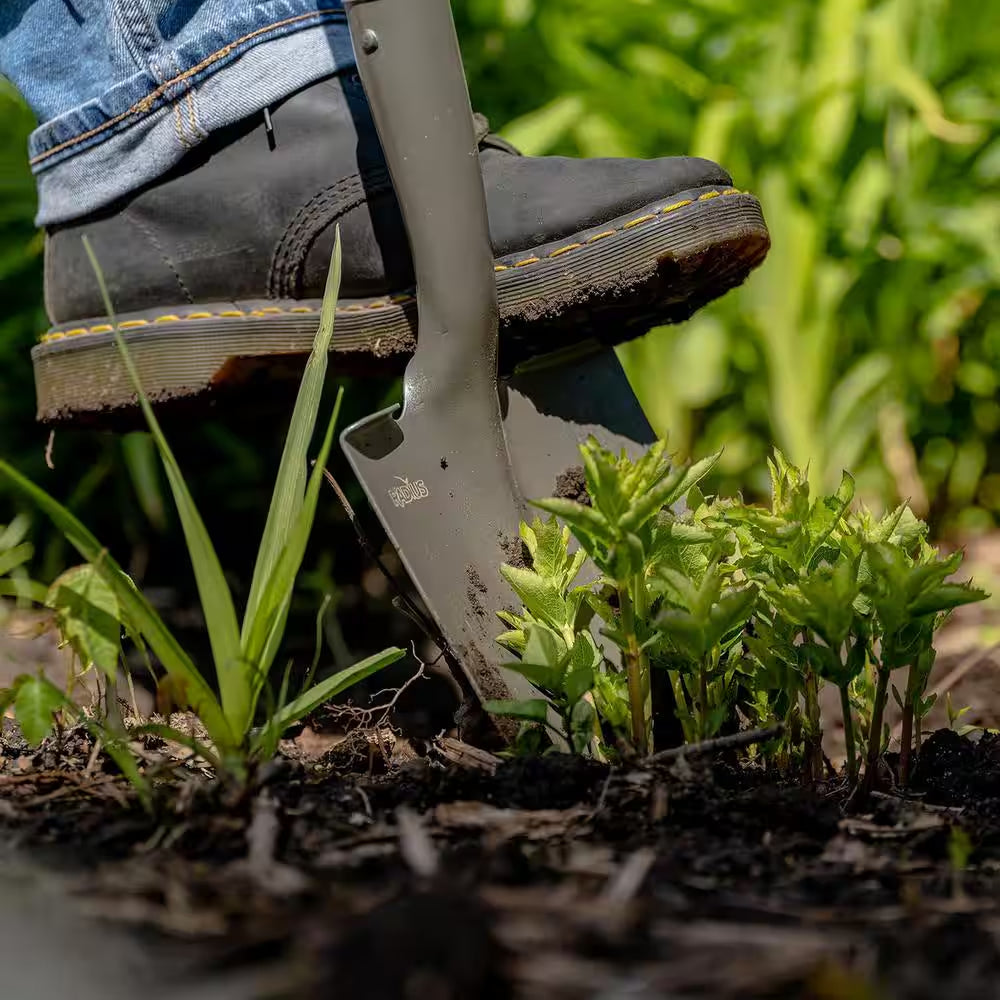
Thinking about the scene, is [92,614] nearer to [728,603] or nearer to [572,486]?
[728,603]

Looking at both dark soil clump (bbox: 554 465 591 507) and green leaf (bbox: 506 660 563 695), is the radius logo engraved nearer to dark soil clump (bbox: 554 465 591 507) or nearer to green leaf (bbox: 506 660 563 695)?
dark soil clump (bbox: 554 465 591 507)

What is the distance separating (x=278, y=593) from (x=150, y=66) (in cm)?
92

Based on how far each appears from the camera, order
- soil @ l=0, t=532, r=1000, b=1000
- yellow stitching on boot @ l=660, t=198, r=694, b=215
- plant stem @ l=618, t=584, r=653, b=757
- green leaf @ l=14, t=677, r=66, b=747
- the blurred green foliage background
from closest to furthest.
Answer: soil @ l=0, t=532, r=1000, b=1000 < green leaf @ l=14, t=677, r=66, b=747 < plant stem @ l=618, t=584, r=653, b=757 < yellow stitching on boot @ l=660, t=198, r=694, b=215 < the blurred green foliage background

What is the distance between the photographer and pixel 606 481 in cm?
87

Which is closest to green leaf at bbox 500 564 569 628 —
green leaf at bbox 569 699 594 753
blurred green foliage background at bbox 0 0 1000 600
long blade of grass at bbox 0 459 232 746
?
green leaf at bbox 569 699 594 753

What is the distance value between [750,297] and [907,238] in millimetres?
401

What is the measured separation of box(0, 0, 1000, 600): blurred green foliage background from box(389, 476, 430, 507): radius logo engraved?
1126 mm

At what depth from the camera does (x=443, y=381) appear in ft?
4.43

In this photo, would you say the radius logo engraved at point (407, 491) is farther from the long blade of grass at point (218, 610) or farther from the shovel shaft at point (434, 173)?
the long blade of grass at point (218, 610)

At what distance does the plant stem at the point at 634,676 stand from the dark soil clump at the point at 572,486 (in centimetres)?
45

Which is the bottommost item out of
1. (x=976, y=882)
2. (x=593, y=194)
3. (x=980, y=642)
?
(x=980, y=642)

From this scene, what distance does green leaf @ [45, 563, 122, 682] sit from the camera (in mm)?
885

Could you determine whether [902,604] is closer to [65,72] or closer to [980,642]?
[980,642]

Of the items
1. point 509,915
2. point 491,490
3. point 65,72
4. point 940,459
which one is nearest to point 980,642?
point 940,459
